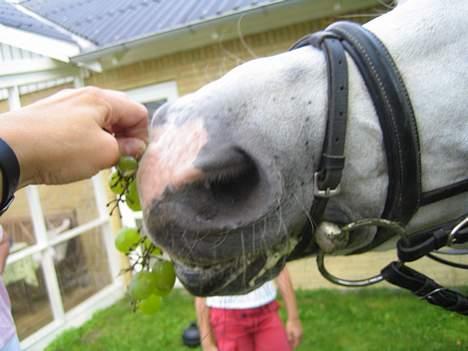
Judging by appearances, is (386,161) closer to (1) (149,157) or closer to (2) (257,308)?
(1) (149,157)

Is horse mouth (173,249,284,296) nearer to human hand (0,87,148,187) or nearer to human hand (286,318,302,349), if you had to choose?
human hand (0,87,148,187)

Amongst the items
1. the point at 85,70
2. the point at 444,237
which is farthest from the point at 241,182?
the point at 85,70

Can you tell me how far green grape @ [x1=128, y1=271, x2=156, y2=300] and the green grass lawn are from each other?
3207mm

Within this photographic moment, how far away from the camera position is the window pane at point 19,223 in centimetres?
521

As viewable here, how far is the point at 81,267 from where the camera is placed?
5980 millimetres

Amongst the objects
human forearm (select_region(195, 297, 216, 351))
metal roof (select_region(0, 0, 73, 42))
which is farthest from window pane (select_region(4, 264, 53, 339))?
human forearm (select_region(195, 297, 216, 351))

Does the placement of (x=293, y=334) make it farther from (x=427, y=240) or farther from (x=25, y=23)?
(x=25, y=23)

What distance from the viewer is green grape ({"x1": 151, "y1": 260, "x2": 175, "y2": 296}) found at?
125cm

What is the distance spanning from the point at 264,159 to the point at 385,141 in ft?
1.01

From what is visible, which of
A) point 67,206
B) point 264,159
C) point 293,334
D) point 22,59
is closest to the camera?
point 264,159

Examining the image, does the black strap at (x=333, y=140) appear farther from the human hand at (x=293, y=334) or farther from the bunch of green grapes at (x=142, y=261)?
the human hand at (x=293, y=334)

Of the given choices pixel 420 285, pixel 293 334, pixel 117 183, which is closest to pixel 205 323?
pixel 293 334

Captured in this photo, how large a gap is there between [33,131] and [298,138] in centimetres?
57

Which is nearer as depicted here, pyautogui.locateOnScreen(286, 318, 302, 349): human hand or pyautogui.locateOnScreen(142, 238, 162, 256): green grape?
pyautogui.locateOnScreen(142, 238, 162, 256): green grape
